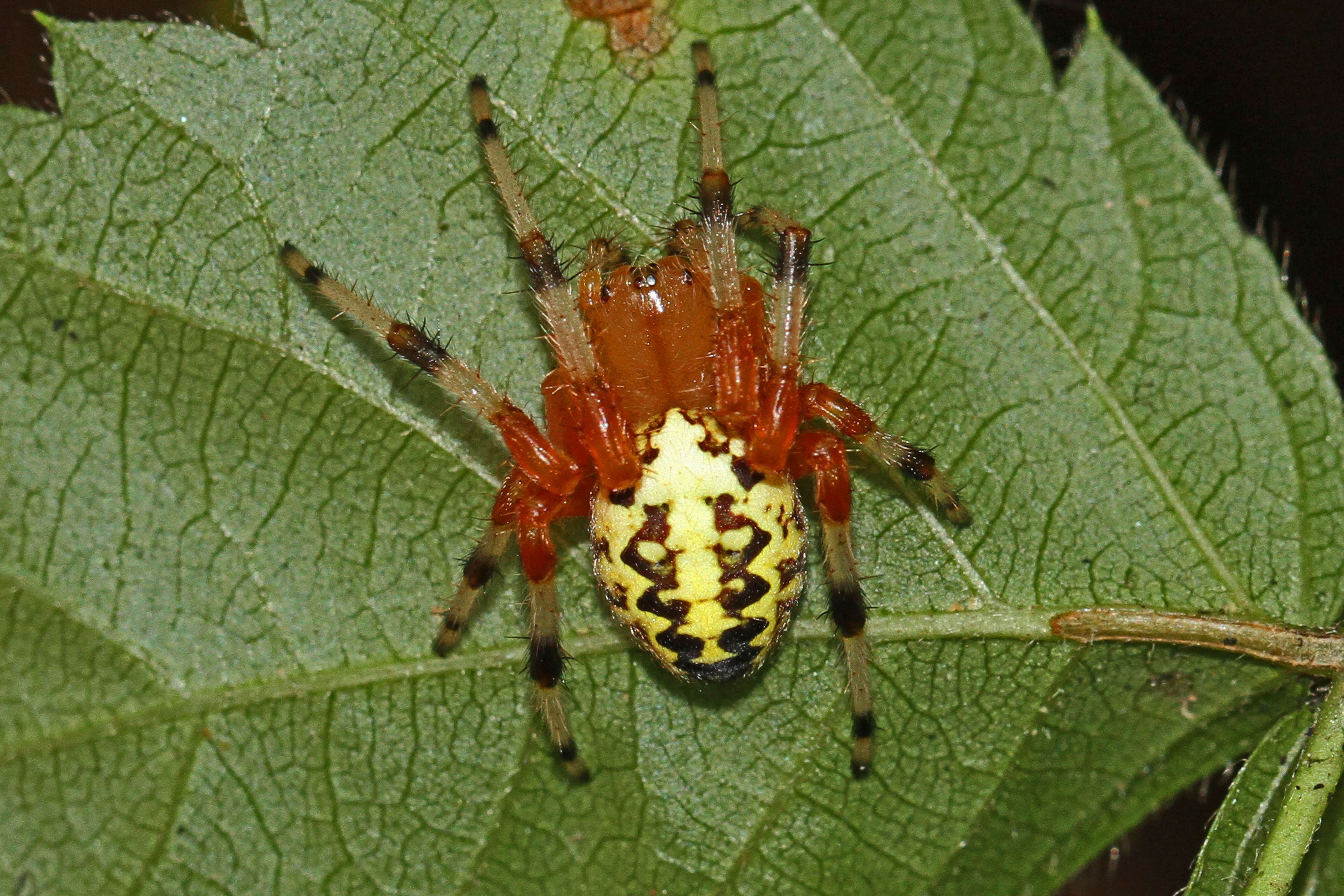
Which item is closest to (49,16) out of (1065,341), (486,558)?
(486,558)

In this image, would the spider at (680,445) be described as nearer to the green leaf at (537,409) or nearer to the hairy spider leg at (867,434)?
the hairy spider leg at (867,434)

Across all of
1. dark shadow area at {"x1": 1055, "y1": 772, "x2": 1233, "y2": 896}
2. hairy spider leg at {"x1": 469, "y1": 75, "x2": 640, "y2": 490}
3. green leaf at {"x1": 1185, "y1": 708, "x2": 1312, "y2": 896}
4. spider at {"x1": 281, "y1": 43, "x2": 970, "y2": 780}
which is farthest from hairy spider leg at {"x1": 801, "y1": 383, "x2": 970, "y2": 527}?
dark shadow area at {"x1": 1055, "y1": 772, "x2": 1233, "y2": 896}

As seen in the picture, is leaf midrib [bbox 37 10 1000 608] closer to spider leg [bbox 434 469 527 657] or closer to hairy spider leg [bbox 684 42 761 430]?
spider leg [bbox 434 469 527 657]

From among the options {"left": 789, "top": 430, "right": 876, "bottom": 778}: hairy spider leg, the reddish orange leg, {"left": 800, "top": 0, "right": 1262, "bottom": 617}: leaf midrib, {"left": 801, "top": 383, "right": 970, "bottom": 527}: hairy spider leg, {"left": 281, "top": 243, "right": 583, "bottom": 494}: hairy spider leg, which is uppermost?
{"left": 800, "top": 0, "right": 1262, "bottom": 617}: leaf midrib

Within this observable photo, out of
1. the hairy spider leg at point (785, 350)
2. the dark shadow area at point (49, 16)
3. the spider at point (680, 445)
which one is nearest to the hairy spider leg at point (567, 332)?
the spider at point (680, 445)

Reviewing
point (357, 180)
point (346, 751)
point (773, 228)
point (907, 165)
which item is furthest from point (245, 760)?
point (907, 165)

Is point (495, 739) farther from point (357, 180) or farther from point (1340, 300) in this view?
point (1340, 300)

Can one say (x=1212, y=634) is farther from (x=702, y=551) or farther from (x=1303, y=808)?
(x=702, y=551)
